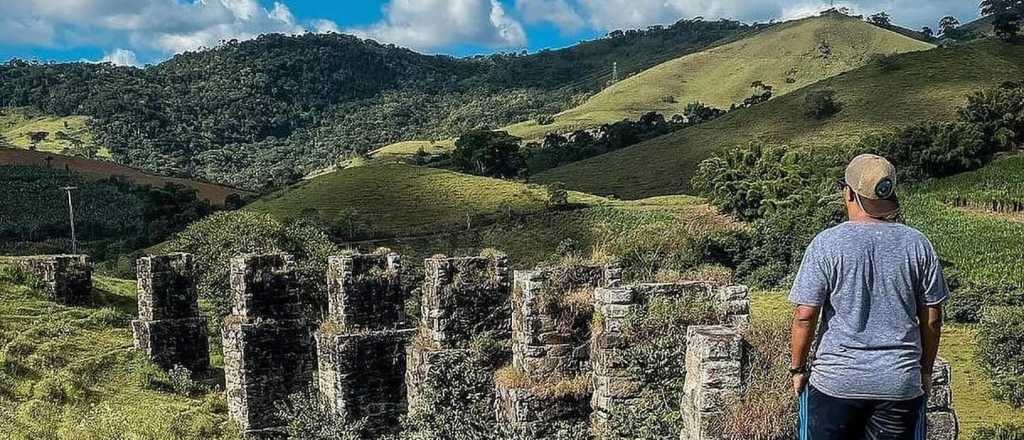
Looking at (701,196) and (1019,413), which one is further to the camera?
(701,196)

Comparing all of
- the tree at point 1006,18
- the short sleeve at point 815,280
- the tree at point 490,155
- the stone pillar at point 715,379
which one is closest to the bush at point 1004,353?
the stone pillar at point 715,379

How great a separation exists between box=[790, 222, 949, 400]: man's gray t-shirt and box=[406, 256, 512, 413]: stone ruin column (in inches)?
298

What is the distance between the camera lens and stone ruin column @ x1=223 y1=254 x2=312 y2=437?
1269 cm

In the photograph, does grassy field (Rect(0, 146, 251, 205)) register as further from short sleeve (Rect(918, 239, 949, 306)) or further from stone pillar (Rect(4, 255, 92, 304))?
short sleeve (Rect(918, 239, 949, 306))

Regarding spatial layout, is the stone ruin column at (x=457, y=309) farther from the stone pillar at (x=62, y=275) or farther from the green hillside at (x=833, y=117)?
the green hillside at (x=833, y=117)

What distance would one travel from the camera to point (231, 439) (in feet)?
39.5

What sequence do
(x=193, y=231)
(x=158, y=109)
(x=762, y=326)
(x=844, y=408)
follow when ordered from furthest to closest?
(x=158, y=109) → (x=193, y=231) → (x=762, y=326) → (x=844, y=408)

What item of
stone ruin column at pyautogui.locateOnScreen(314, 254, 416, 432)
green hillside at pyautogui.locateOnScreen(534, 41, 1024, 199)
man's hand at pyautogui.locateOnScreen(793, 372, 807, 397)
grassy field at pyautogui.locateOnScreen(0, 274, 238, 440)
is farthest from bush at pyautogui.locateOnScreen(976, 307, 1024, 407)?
green hillside at pyautogui.locateOnScreen(534, 41, 1024, 199)

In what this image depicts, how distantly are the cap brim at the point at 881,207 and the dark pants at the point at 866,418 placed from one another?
94 centimetres

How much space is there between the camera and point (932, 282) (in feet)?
13.1

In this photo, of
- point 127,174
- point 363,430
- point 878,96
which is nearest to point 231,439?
point 363,430

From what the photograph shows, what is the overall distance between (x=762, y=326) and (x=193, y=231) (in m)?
30.5

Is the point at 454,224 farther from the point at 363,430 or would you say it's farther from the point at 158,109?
the point at 158,109

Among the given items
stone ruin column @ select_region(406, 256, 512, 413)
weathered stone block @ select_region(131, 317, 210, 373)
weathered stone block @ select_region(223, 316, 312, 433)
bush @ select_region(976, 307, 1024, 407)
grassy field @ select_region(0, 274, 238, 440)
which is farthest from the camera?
bush @ select_region(976, 307, 1024, 407)
